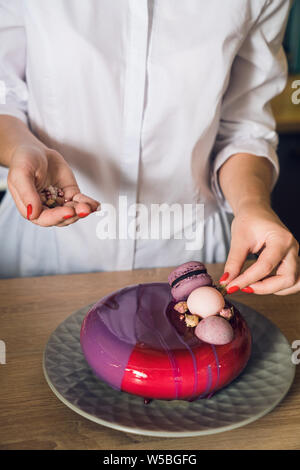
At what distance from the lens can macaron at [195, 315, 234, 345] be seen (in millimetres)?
614

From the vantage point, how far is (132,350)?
60 centimetres

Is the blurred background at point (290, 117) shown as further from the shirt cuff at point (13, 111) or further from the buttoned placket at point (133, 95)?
the shirt cuff at point (13, 111)

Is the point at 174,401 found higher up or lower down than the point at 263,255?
lower down

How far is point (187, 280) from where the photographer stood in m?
0.71

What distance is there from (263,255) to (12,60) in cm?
68

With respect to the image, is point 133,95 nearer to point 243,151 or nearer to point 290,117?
point 243,151

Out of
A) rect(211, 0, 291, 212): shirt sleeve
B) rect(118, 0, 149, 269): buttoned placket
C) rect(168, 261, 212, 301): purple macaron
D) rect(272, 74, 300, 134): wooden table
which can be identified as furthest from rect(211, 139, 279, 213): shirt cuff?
rect(272, 74, 300, 134): wooden table

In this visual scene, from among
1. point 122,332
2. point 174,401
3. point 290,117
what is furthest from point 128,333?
point 290,117

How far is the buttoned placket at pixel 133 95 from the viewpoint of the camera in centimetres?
88

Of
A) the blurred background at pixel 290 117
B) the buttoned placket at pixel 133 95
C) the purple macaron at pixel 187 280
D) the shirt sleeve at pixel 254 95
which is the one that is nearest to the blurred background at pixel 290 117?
the blurred background at pixel 290 117

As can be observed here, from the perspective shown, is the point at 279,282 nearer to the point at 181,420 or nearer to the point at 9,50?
the point at 181,420

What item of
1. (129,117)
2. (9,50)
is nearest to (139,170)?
(129,117)

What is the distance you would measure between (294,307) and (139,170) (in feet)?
1.43

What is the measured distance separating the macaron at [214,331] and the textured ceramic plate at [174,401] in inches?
3.0
